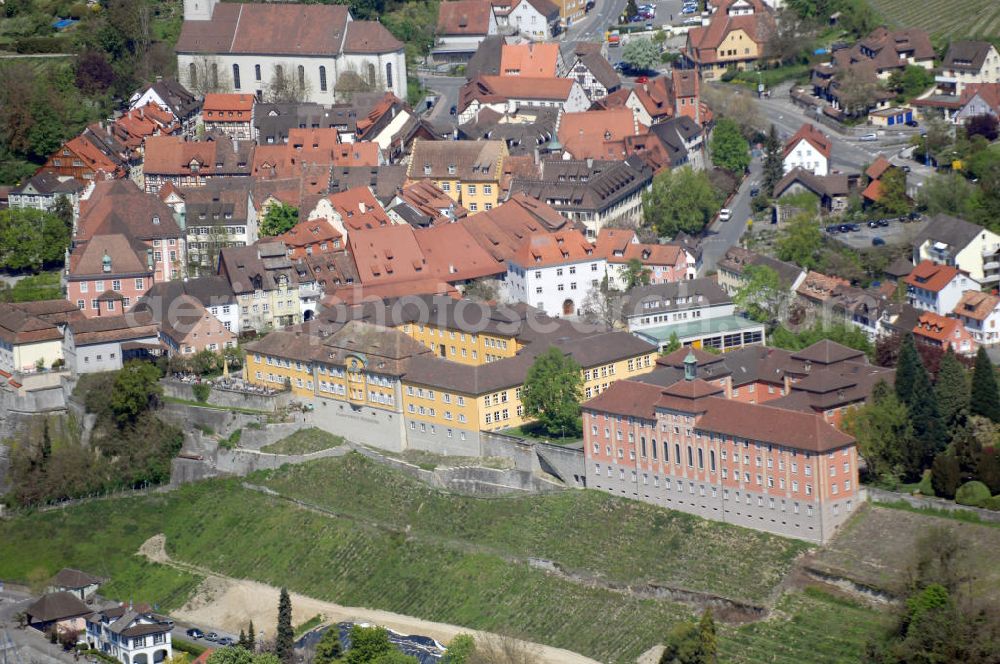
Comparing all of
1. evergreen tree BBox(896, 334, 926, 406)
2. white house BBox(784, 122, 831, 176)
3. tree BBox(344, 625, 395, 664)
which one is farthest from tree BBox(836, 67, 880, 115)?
tree BBox(344, 625, 395, 664)

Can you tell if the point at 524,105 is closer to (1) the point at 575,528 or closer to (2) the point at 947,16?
(2) the point at 947,16

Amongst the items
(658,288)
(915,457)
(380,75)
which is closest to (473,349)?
(658,288)

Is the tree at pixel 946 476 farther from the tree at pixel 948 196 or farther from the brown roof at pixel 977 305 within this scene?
the tree at pixel 948 196

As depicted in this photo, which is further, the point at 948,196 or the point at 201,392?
the point at 948,196

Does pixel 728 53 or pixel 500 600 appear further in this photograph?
pixel 728 53

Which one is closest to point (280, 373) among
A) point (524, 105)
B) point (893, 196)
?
point (893, 196)

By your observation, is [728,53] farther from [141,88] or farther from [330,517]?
[330,517]
